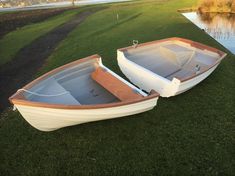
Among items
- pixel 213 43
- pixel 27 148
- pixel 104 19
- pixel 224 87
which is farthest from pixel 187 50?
pixel 104 19

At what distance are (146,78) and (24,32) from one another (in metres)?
20.9

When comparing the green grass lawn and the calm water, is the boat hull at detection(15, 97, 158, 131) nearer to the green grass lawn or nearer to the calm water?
the green grass lawn

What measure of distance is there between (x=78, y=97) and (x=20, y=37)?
1783cm

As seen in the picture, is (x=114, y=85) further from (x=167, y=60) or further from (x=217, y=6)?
(x=217, y=6)

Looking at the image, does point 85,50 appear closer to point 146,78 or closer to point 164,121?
point 146,78

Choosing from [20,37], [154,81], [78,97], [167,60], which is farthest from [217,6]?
[78,97]

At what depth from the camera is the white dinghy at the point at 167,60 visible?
1164cm

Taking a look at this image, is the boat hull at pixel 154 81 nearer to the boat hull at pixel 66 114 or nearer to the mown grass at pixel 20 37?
the boat hull at pixel 66 114

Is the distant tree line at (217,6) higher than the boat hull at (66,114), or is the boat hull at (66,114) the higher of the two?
the distant tree line at (217,6)

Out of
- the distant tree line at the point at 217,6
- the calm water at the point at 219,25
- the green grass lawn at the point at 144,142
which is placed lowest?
the green grass lawn at the point at 144,142

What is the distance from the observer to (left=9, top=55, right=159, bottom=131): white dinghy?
26.3 feet

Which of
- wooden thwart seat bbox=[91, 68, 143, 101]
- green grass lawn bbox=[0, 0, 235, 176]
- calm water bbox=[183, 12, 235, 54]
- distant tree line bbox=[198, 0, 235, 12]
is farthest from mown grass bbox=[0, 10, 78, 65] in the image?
distant tree line bbox=[198, 0, 235, 12]

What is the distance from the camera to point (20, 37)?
25.2m

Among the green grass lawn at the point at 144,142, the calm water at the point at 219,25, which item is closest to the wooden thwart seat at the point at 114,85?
the green grass lawn at the point at 144,142
